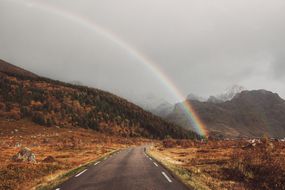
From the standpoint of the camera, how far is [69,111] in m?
150

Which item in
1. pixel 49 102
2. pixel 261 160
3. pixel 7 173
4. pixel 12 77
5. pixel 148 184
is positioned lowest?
pixel 7 173

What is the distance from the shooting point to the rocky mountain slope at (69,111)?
132 m

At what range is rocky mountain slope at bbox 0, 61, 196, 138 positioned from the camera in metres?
132

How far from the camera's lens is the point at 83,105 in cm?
16738

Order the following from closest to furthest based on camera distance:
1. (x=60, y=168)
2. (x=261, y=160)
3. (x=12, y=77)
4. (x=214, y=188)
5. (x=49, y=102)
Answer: (x=214, y=188), (x=261, y=160), (x=60, y=168), (x=49, y=102), (x=12, y=77)

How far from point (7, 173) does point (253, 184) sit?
1495 cm

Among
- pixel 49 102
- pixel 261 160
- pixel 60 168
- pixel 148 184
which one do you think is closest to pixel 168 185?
pixel 148 184

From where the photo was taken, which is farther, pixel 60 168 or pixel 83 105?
pixel 83 105

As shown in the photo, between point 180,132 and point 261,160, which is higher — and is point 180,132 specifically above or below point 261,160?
above

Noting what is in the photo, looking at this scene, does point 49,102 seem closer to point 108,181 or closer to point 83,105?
point 83,105

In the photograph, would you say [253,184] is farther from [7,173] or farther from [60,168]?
[60,168]

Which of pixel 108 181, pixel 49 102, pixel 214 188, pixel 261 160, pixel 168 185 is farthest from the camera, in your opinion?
pixel 49 102

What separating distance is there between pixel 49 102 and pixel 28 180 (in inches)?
5411

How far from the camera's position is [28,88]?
16362cm
